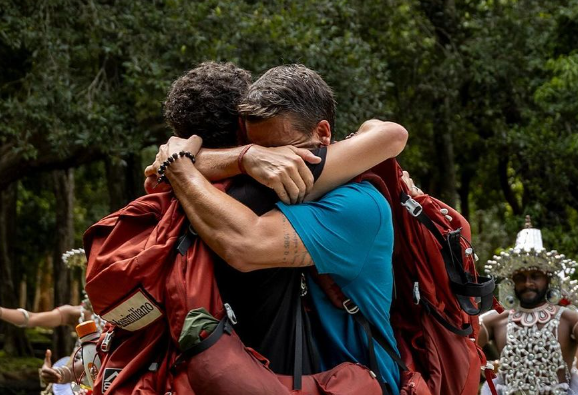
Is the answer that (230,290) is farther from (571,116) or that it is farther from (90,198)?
(90,198)

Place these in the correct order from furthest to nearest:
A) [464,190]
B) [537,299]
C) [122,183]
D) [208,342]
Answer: [464,190], [122,183], [537,299], [208,342]

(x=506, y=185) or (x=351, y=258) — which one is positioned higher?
(x=351, y=258)

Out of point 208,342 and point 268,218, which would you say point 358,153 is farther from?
point 208,342

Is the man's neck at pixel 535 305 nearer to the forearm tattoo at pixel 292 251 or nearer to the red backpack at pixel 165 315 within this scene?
the red backpack at pixel 165 315

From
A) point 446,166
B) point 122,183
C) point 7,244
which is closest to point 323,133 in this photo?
point 122,183

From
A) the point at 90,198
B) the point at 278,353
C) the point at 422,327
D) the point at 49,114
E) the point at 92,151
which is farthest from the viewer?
the point at 90,198

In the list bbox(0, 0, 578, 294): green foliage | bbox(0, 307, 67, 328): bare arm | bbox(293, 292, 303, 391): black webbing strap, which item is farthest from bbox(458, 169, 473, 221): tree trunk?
bbox(293, 292, 303, 391): black webbing strap

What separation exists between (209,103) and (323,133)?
366 millimetres

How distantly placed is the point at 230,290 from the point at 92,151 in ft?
38.3

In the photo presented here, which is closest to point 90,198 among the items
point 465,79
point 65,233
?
point 65,233

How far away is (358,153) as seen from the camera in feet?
11.3

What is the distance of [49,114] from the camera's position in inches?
491

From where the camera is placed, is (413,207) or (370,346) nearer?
(370,346)

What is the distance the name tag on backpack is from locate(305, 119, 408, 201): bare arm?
0.57m
